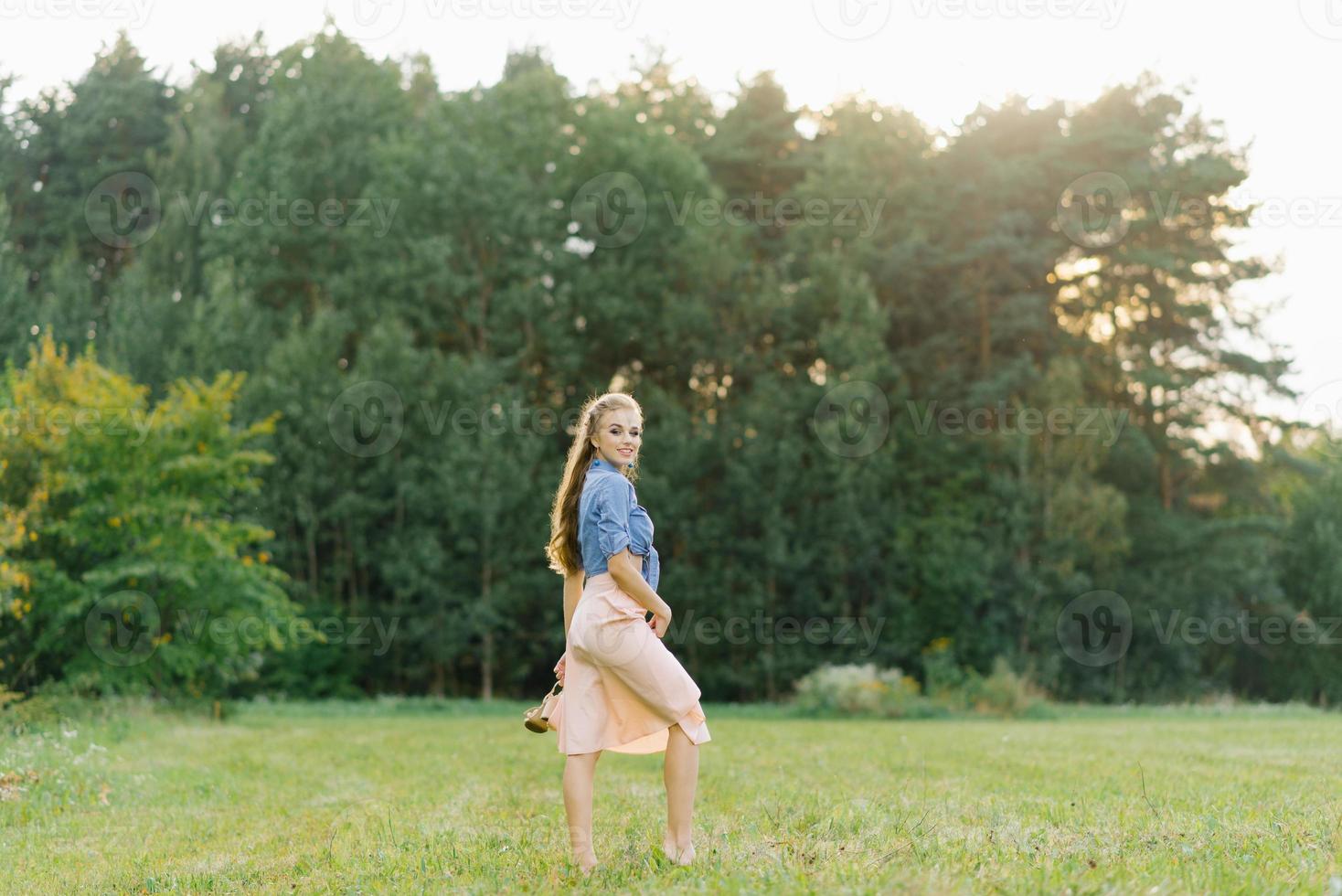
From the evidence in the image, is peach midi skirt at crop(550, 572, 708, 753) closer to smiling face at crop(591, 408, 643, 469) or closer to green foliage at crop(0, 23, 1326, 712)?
smiling face at crop(591, 408, 643, 469)

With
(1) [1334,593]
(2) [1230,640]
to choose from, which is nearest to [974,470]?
(2) [1230,640]

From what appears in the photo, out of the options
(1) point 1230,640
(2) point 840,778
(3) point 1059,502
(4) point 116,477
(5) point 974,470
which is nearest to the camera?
(2) point 840,778

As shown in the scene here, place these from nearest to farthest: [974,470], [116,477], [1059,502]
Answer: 1. [116,477]
2. [1059,502]
3. [974,470]

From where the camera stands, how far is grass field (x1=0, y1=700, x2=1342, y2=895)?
4793 mm

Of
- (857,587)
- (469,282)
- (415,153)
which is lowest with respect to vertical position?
(857,587)

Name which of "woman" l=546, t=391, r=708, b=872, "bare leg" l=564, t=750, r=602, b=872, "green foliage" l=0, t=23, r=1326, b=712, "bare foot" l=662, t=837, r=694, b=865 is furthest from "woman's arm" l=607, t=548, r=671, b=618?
"green foliage" l=0, t=23, r=1326, b=712

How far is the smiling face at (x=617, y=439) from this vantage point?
5402mm

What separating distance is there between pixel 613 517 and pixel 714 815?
8.59 ft

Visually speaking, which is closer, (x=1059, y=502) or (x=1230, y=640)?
(x=1059, y=502)

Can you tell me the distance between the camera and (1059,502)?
25797mm

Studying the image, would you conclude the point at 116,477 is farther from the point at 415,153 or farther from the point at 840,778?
the point at 415,153

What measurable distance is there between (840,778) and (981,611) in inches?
694

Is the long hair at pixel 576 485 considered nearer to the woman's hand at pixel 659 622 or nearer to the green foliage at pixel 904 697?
the woman's hand at pixel 659 622

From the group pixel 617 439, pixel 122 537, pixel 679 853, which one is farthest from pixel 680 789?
pixel 122 537
